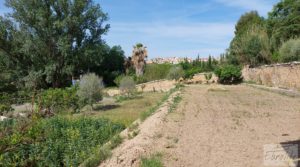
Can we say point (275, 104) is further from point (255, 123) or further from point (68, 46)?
point (68, 46)

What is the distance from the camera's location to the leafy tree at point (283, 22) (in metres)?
30.7

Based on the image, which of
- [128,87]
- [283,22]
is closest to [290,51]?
[128,87]

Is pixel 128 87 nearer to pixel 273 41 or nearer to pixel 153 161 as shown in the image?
pixel 273 41

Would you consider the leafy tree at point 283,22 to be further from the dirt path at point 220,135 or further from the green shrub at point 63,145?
the green shrub at point 63,145

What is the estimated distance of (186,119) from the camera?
960cm

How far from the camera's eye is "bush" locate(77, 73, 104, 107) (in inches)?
643

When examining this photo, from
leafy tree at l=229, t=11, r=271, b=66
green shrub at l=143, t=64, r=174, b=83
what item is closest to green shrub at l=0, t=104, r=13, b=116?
leafy tree at l=229, t=11, r=271, b=66

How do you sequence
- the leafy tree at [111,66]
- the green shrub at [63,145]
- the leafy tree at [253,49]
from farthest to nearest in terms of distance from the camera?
the leafy tree at [111,66]
the leafy tree at [253,49]
the green shrub at [63,145]

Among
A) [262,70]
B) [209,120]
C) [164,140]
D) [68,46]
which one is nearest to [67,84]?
[68,46]

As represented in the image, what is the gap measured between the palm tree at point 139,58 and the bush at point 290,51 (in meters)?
19.0

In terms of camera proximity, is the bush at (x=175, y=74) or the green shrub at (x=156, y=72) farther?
the green shrub at (x=156, y=72)

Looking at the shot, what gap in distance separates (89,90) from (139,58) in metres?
24.4

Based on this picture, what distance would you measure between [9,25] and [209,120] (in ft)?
78.3

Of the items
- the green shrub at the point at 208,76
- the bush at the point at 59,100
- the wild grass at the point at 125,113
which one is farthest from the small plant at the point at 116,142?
the green shrub at the point at 208,76
